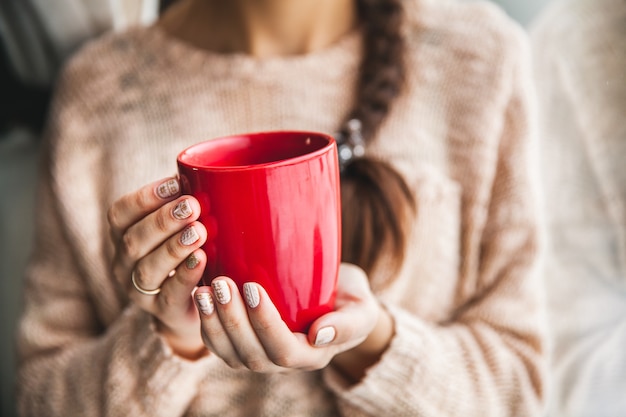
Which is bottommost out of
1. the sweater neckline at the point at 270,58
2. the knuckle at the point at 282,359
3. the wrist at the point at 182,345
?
the wrist at the point at 182,345

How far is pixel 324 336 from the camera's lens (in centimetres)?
45

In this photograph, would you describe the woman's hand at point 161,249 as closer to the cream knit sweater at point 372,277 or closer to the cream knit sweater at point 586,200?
the cream knit sweater at point 372,277

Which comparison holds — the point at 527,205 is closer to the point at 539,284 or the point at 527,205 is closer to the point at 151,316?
the point at 539,284

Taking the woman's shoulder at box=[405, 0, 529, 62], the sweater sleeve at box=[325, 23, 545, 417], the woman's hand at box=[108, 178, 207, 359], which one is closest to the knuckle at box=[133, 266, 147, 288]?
the woman's hand at box=[108, 178, 207, 359]

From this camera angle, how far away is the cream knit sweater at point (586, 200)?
1.66 ft

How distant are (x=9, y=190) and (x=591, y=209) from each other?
0.81 m

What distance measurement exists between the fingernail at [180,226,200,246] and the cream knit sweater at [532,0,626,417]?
34 cm

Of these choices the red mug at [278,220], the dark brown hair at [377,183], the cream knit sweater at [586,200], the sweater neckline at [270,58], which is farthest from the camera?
the sweater neckline at [270,58]

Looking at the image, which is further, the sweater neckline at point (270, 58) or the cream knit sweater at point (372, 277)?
the sweater neckline at point (270, 58)

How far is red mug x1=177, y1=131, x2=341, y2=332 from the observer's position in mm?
397

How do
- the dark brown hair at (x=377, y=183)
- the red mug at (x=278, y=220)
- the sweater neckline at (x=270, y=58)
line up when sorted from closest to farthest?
the red mug at (x=278, y=220)
the dark brown hair at (x=377, y=183)
the sweater neckline at (x=270, y=58)

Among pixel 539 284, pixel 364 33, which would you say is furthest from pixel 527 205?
pixel 364 33

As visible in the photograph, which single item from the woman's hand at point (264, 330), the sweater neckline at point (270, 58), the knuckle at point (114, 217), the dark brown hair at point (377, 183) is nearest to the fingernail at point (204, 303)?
the woman's hand at point (264, 330)

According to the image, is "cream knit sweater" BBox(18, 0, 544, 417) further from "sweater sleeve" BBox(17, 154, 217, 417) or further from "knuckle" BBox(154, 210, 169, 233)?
"knuckle" BBox(154, 210, 169, 233)
